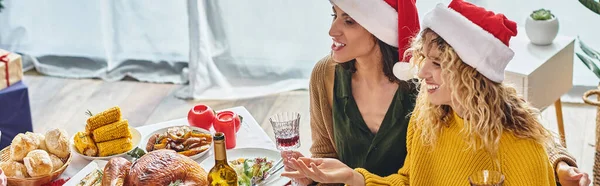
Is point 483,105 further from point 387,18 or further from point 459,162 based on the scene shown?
point 387,18

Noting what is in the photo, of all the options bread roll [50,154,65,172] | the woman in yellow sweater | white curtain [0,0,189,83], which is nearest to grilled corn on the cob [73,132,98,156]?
bread roll [50,154,65,172]

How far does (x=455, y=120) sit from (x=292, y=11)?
2.62 metres

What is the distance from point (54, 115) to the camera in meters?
4.53

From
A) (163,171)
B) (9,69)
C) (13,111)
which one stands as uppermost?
(163,171)

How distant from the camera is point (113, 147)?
97.5 inches

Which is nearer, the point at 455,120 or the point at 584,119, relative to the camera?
the point at 455,120

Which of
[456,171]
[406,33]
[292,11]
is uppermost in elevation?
[406,33]

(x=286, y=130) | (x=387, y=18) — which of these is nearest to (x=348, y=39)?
(x=387, y=18)

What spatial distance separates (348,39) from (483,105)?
0.58 metres

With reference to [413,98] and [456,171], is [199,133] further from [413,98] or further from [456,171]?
[456,171]

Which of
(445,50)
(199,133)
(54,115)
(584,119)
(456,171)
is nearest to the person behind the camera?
(445,50)

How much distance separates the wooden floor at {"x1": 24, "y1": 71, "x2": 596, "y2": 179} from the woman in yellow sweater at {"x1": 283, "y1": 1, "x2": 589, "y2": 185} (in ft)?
6.38

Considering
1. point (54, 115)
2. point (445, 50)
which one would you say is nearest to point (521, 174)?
point (445, 50)

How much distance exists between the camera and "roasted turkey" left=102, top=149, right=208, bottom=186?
80.1 inches
